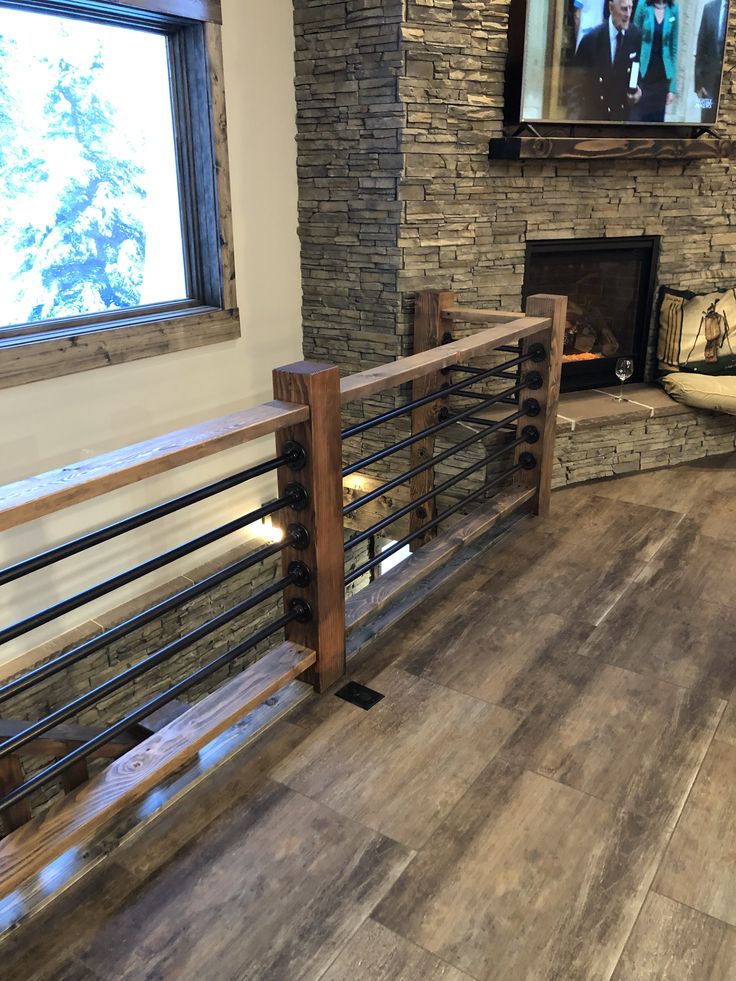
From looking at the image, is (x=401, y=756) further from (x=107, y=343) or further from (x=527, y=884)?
(x=107, y=343)

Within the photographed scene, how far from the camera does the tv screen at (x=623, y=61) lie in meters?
3.42

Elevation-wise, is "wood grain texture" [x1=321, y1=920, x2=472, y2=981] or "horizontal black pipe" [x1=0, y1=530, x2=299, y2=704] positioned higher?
"horizontal black pipe" [x1=0, y1=530, x2=299, y2=704]

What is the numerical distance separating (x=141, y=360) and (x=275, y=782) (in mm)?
2082

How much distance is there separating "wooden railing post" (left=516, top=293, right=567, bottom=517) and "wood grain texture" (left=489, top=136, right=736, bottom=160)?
90cm

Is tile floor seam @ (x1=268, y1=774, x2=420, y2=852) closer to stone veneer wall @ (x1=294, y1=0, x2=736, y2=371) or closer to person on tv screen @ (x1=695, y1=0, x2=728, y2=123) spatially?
stone veneer wall @ (x1=294, y1=0, x2=736, y2=371)

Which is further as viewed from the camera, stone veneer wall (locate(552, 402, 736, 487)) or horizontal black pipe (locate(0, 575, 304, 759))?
stone veneer wall (locate(552, 402, 736, 487))

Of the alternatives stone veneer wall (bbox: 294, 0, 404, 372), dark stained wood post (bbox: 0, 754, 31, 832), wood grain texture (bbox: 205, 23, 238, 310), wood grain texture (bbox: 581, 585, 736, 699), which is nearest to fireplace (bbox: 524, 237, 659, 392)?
stone veneer wall (bbox: 294, 0, 404, 372)

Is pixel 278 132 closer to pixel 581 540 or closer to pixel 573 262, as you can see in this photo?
pixel 573 262

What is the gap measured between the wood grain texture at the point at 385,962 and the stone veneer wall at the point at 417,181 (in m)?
2.72

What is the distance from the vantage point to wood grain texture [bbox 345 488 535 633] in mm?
2342

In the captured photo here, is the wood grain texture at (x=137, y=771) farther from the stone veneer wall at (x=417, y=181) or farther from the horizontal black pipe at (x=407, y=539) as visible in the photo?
the stone veneer wall at (x=417, y=181)

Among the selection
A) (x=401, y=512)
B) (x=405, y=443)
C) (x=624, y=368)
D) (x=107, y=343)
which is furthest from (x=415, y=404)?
(x=624, y=368)

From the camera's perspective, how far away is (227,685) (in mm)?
1904

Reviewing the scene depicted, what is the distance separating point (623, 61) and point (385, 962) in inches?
150
